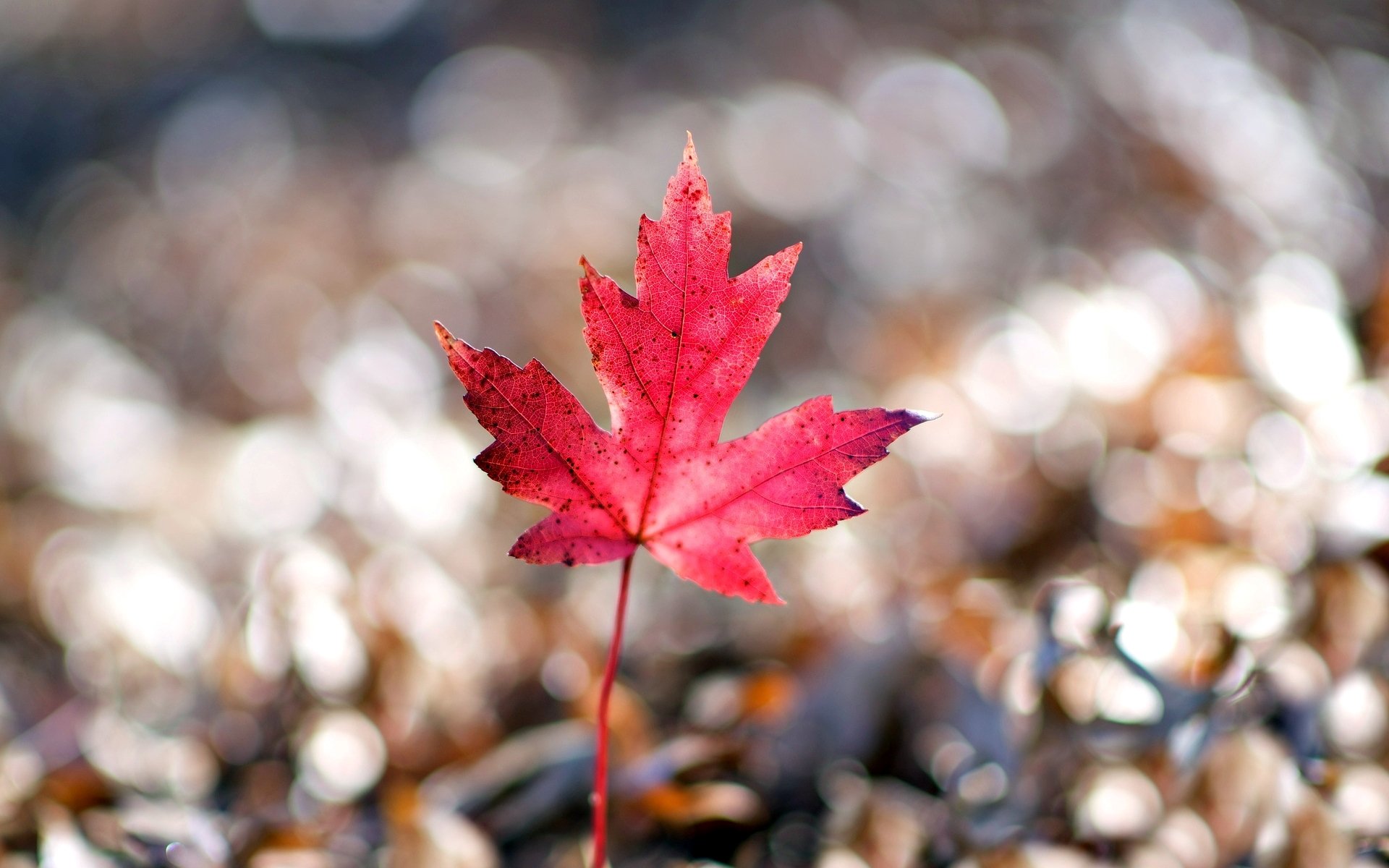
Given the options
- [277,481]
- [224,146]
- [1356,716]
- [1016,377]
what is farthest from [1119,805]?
[224,146]

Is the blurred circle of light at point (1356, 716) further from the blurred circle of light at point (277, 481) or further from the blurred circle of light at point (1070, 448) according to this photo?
the blurred circle of light at point (277, 481)

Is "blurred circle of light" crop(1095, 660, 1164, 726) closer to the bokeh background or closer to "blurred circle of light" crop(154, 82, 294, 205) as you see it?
the bokeh background

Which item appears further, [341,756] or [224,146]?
[224,146]

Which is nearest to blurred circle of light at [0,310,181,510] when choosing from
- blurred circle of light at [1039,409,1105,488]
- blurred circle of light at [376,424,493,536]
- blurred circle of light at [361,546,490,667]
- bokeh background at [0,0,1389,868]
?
bokeh background at [0,0,1389,868]

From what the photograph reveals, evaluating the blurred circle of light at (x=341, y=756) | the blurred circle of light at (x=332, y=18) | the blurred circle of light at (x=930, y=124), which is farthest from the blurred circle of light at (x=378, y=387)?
the blurred circle of light at (x=332, y=18)

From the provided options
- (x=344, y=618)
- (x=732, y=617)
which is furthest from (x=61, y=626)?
(x=732, y=617)

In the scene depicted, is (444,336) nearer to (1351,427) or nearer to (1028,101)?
(1351,427)

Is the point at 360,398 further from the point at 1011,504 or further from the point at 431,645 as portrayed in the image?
the point at 1011,504
